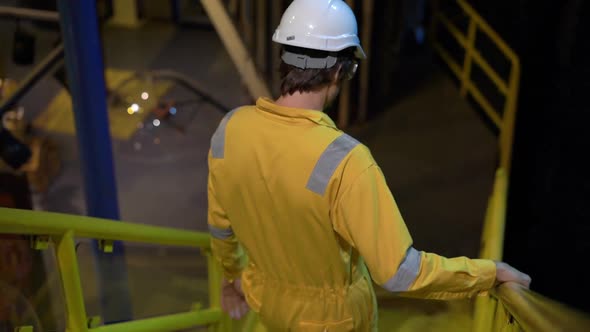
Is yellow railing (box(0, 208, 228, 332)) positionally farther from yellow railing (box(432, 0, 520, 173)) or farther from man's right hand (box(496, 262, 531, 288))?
yellow railing (box(432, 0, 520, 173))

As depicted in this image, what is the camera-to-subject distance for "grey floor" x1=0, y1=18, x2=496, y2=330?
240 inches

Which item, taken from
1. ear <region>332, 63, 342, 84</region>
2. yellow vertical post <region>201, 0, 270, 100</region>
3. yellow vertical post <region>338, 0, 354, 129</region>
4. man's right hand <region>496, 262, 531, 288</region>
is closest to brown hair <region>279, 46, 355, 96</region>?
ear <region>332, 63, 342, 84</region>

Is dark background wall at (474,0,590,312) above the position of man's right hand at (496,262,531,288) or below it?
below

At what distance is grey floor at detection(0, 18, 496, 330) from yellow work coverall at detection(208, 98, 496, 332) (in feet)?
9.07

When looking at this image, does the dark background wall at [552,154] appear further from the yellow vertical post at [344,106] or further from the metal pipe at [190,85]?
the metal pipe at [190,85]

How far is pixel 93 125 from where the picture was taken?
4.50 meters

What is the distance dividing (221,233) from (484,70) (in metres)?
5.04

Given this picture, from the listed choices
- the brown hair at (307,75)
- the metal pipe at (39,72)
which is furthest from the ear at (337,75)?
the metal pipe at (39,72)

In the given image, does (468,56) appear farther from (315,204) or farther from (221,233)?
(315,204)

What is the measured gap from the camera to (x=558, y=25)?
629 centimetres

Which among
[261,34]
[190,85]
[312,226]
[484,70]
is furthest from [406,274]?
[190,85]

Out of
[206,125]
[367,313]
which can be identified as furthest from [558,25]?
[367,313]

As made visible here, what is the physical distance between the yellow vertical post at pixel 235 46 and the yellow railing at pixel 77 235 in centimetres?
235

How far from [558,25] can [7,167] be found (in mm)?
4517
